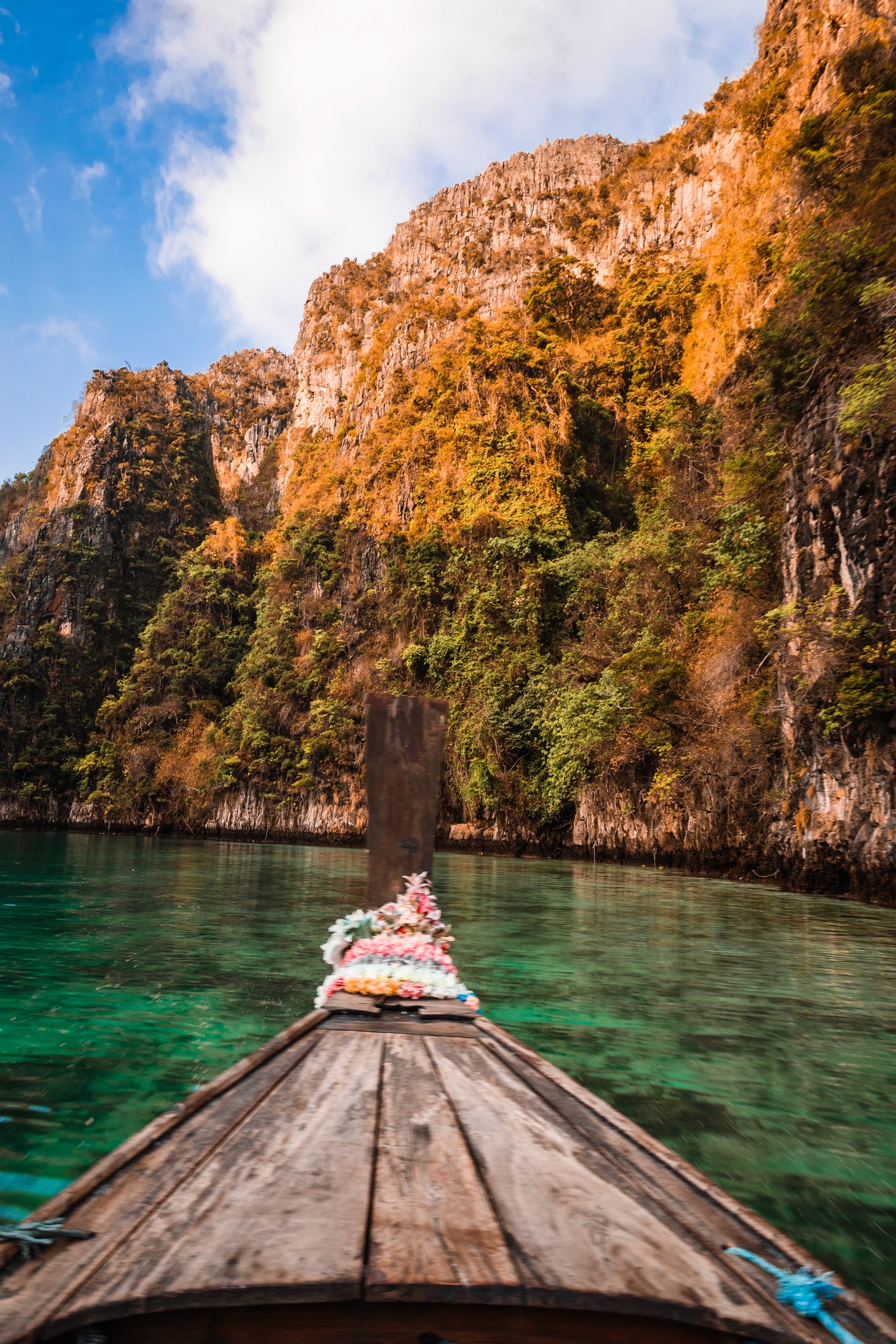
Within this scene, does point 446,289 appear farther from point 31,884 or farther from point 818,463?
point 31,884

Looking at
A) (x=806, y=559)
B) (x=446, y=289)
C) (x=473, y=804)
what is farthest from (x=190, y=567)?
(x=806, y=559)

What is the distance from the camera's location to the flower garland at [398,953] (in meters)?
3.32

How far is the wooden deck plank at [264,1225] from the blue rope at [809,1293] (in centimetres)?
70

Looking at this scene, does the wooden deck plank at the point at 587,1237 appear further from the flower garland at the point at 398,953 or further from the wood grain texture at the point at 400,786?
the wood grain texture at the point at 400,786

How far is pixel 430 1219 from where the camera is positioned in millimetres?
1326

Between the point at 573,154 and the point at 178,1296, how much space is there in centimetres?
4537

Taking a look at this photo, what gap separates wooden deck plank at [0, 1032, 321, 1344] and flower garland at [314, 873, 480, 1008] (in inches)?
50.5

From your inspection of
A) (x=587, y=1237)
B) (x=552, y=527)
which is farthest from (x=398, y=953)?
(x=552, y=527)

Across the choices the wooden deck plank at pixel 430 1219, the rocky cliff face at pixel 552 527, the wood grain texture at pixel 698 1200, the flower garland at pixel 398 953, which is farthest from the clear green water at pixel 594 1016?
the rocky cliff face at pixel 552 527

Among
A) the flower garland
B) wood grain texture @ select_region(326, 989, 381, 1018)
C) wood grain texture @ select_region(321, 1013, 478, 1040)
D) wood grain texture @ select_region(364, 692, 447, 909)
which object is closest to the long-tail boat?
wood grain texture @ select_region(321, 1013, 478, 1040)

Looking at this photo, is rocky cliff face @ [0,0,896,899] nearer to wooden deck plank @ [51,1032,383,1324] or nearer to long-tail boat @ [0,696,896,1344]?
long-tail boat @ [0,696,896,1344]

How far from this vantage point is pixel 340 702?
27.9 m

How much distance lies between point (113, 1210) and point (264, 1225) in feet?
0.96

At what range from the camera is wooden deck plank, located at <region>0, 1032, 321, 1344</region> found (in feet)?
3.47
